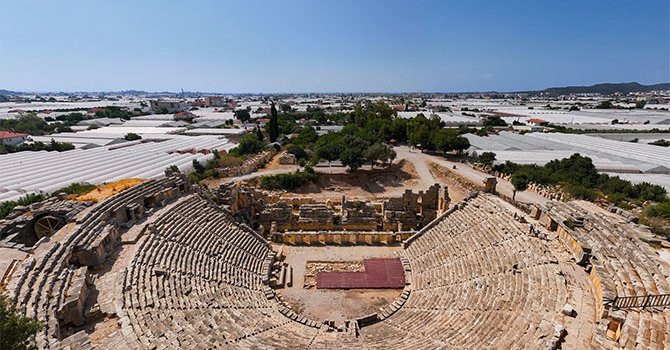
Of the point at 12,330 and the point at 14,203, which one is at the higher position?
the point at 12,330

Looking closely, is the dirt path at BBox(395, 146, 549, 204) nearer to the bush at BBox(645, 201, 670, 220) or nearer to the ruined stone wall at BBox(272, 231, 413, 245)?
the bush at BBox(645, 201, 670, 220)

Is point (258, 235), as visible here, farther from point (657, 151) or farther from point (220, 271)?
point (657, 151)

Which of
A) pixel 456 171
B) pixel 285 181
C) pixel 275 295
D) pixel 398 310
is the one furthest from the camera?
pixel 456 171

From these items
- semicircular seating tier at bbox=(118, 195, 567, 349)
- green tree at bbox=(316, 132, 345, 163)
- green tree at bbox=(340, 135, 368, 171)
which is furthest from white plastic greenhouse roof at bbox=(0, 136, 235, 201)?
green tree at bbox=(340, 135, 368, 171)

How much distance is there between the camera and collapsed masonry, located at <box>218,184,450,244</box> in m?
26.5

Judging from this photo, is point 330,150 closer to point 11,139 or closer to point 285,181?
point 285,181

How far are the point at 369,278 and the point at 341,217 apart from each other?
7.93 metres

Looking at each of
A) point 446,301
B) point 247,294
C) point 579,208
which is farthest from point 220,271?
point 579,208

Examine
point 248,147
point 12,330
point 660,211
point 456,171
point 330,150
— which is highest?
point 12,330

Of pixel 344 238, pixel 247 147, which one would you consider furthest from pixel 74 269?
pixel 247 147

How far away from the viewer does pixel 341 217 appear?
2884cm

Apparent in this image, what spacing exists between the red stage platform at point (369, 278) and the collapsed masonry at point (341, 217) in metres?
3.60

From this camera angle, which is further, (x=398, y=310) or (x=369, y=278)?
(x=369, y=278)

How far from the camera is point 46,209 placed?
19.5 meters
